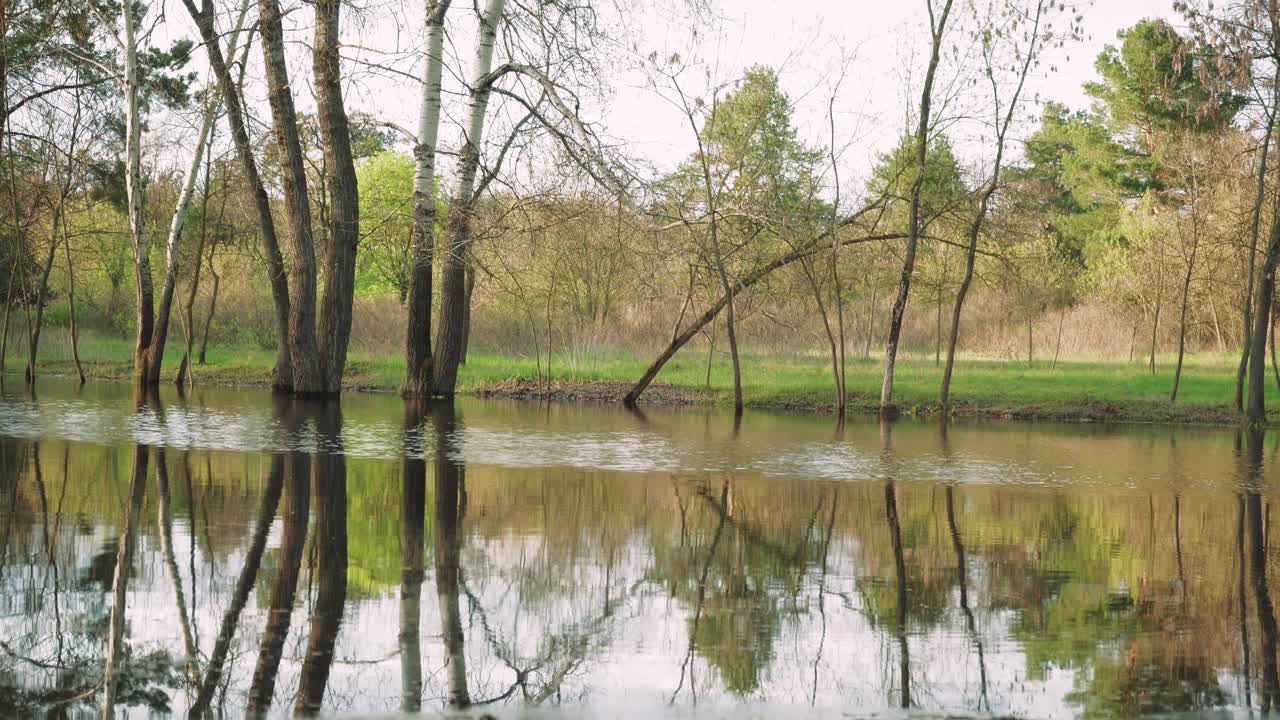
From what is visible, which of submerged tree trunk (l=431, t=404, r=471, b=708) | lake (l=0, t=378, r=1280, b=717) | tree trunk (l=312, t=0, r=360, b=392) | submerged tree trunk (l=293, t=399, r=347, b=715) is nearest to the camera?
submerged tree trunk (l=293, t=399, r=347, b=715)

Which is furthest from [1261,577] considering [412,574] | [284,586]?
[284,586]

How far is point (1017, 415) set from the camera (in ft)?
85.8

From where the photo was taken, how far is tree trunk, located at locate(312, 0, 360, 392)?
23.4 m

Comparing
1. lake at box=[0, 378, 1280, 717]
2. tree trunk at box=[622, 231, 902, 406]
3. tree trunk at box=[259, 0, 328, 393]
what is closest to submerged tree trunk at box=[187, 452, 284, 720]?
lake at box=[0, 378, 1280, 717]

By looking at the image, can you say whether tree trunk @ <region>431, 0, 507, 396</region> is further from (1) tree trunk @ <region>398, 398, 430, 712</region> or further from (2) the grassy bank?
(1) tree trunk @ <region>398, 398, 430, 712</region>

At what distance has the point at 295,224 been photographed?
25.6m

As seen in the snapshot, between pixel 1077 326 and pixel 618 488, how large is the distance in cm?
3649

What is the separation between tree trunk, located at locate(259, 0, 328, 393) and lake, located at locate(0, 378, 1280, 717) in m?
10.3

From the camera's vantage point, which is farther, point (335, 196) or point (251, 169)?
point (251, 169)

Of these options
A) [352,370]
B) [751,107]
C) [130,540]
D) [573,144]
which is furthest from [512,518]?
[352,370]

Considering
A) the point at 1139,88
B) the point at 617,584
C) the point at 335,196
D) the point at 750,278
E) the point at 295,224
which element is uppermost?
the point at 1139,88

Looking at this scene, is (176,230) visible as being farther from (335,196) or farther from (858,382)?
(858,382)

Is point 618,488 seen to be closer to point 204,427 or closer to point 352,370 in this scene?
point 204,427

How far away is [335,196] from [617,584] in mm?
18737
